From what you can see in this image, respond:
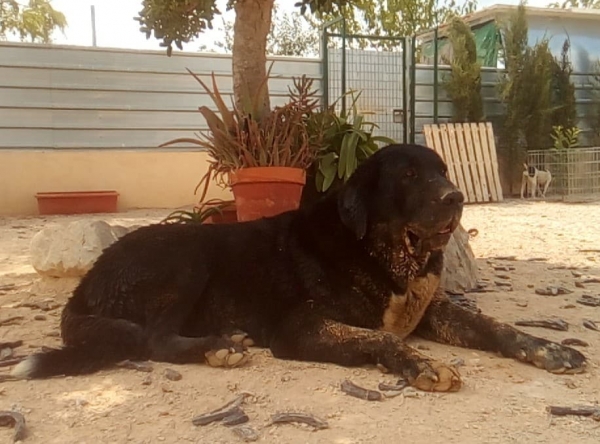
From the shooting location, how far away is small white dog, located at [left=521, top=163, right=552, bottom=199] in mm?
12445

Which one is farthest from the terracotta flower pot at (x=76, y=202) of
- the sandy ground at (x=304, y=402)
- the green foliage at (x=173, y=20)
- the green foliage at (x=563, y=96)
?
the green foliage at (x=563, y=96)

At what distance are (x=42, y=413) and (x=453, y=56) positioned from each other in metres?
11.8

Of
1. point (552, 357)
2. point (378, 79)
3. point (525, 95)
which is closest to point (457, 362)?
point (552, 357)

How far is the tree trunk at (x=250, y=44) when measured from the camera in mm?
4770

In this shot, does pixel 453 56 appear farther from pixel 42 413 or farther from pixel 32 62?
pixel 42 413

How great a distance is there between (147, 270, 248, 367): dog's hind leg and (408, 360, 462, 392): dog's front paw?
75 cm

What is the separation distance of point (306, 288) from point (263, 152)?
138 cm

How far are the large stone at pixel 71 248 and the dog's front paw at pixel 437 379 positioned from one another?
2649 millimetres

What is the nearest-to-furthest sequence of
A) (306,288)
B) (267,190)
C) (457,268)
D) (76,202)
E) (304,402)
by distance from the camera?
1. (304,402)
2. (306,288)
3. (267,190)
4. (457,268)
5. (76,202)

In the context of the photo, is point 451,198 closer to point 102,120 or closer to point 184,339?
point 184,339

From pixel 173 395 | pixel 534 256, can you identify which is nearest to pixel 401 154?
pixel 173 395

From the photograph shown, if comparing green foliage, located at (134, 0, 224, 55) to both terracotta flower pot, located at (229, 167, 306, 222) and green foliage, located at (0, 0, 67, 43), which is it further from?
green foliage, located at (0, 0, 67, 43)

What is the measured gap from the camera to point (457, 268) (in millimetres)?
4453

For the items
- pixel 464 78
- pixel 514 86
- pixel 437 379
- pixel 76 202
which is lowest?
pixel 76 202
